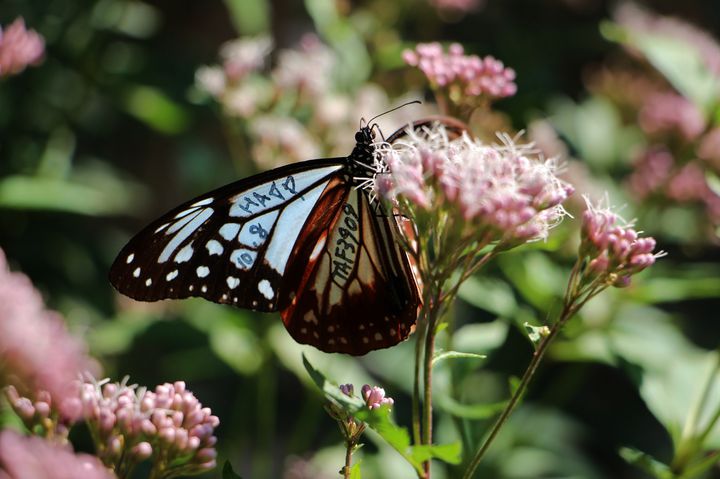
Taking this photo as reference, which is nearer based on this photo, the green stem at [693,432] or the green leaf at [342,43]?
the green stem at [693,432]

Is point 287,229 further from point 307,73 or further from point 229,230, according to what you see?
point 307,73

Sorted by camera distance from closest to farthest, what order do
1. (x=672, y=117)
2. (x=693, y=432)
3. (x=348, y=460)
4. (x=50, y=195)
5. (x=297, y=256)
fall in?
(x=348, y=460), (x=297, y=256), (x=693, y=432), (x=50, y=195), (x=672, y=117)

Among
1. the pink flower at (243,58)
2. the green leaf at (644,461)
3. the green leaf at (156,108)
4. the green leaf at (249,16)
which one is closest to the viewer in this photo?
the green leaf at (644,461)

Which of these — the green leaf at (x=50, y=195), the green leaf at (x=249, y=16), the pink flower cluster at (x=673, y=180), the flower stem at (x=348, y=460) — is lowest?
the flower stem at (x=348, y=460)

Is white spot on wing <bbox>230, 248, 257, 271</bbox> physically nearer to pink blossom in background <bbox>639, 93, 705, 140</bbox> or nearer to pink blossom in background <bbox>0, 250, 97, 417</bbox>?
pink blossom in background <bbox>0, 250, 97, 417</bbox>

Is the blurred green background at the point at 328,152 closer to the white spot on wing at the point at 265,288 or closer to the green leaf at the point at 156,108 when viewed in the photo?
the green leaf at the point at 156,108

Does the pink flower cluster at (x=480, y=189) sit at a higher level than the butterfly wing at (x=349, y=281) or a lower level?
higher

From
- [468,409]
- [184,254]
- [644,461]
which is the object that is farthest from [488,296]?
[184,254]

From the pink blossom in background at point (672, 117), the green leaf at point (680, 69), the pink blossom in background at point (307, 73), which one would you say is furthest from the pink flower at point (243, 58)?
the pink blossom in background at point (672, 117)
